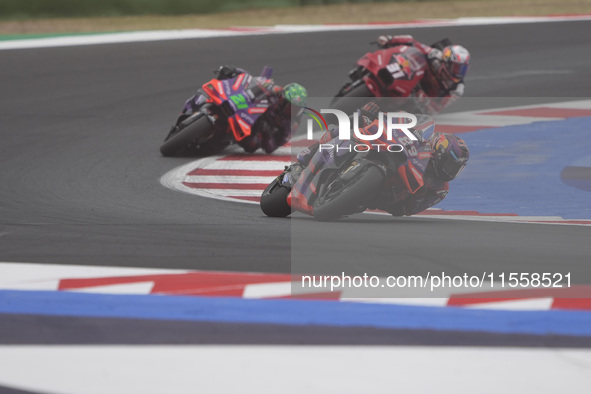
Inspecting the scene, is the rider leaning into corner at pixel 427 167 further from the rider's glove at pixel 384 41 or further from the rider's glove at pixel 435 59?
the rider's glove at pixel 384 41

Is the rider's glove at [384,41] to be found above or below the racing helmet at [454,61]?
above

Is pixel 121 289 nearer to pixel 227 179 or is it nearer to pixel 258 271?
pixel 258 271

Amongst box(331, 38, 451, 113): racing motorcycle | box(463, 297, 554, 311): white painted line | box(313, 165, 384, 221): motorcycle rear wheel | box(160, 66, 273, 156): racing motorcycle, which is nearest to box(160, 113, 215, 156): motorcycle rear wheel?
box(160, 66, 273, 156): racing motorcycle

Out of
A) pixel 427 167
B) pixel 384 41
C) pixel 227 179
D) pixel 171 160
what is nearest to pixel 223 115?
pixel 171 160

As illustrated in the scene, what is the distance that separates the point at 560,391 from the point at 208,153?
7.44 metres

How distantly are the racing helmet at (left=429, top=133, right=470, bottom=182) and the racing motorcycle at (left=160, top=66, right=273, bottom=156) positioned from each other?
13.4ft

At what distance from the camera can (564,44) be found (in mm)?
17953

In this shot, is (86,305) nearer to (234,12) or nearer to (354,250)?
(354,250)

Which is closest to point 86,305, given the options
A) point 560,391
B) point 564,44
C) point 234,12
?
point 560,391

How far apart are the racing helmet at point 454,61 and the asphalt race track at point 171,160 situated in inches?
100

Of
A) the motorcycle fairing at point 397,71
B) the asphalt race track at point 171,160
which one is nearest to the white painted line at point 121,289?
the asphalt race track at point 171,160

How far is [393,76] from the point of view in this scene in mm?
Result: 12266

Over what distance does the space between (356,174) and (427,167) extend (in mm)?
659

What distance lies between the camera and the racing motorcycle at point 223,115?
1070cm
